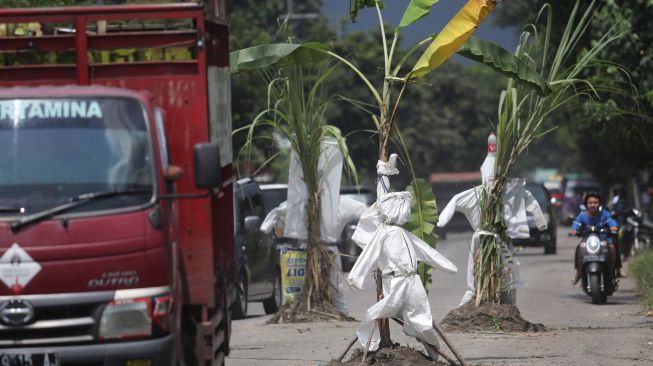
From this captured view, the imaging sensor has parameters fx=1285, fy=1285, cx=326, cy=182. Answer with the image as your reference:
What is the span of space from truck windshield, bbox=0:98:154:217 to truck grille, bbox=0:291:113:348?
1.82 feet

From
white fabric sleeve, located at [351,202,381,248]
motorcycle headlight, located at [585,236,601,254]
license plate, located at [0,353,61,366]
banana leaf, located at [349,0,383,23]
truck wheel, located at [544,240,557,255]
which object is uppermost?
banana leaf, located at [349,0,383,23]

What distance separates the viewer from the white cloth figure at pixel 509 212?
1508 cm

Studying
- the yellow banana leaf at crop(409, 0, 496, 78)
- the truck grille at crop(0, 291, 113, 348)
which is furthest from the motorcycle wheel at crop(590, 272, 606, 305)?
the truck grille at crop(0, 291, 113, 348)

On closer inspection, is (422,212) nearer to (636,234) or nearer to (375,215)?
(375,215)

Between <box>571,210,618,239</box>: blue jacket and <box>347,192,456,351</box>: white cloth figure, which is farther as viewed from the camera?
<box>571,210,618,239</box>: blue jacket

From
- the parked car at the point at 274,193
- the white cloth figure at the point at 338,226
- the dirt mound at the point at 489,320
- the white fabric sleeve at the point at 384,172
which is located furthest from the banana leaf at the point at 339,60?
the parked car at the point at 274,193

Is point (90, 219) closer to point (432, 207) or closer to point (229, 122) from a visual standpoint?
point (229, 122)

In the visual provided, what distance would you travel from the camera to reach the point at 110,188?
7.91 metres

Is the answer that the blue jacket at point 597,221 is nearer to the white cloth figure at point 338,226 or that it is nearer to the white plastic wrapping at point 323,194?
the white cloth figure at point 338,226

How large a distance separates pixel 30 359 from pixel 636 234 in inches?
958

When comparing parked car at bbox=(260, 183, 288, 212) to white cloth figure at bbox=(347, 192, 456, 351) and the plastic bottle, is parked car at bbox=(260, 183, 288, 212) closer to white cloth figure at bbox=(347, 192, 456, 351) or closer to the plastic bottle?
A: the plastic bottle

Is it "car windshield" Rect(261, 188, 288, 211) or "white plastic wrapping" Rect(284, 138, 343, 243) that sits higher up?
"white plastic wrapping" Rect(284, 138, 343, 243)

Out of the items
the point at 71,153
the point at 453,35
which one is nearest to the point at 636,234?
the point at 453,35

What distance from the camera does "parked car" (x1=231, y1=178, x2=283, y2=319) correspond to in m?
16.8
